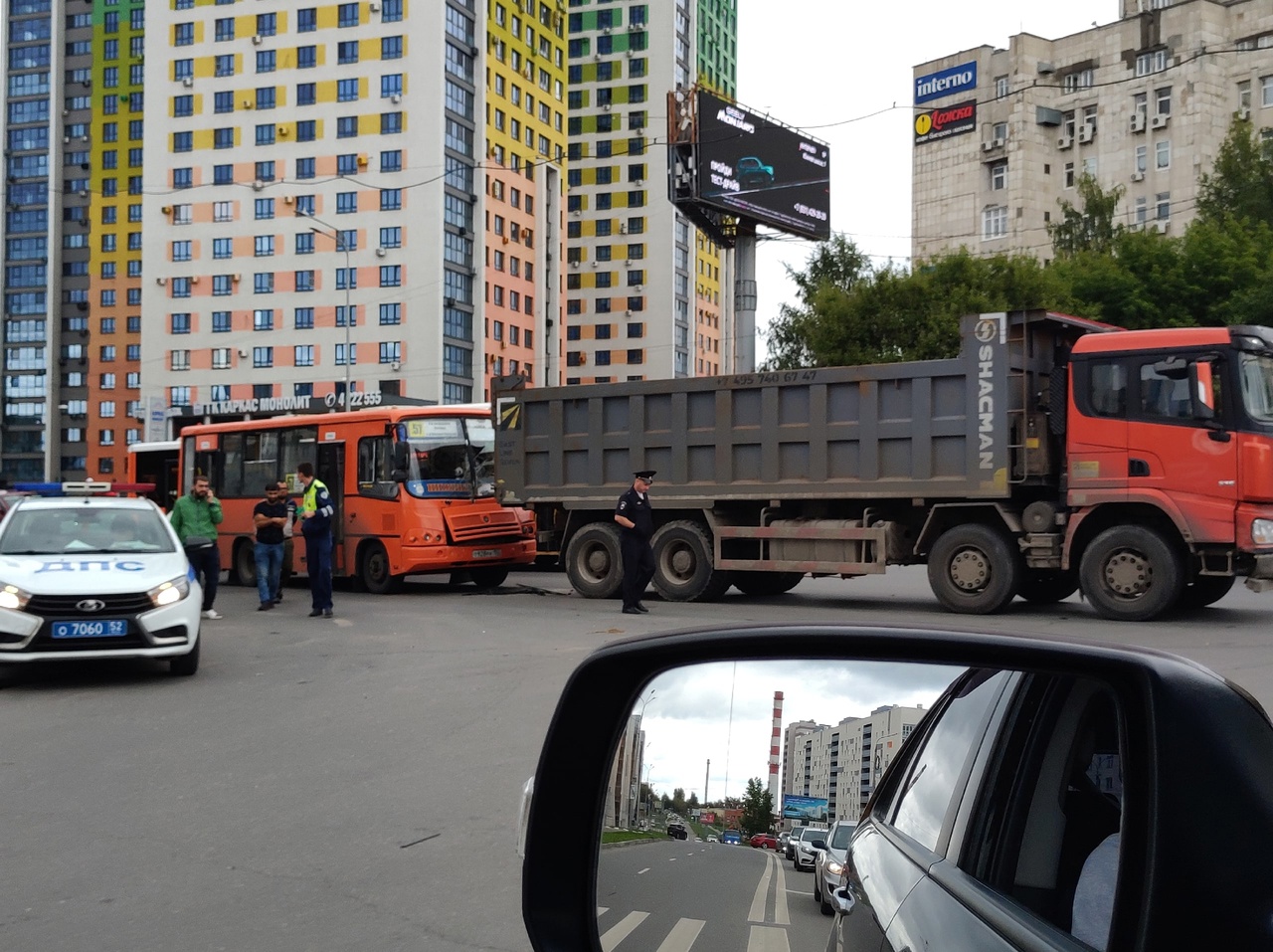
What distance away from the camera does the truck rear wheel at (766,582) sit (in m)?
18.1

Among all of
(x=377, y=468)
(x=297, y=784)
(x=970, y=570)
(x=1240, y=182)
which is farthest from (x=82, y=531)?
→ (x=1240, y=182)

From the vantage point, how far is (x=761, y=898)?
1.59 meters

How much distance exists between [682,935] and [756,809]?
21cm

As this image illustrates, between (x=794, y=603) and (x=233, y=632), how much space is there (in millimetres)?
6874

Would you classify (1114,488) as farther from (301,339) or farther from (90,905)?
(301,339)

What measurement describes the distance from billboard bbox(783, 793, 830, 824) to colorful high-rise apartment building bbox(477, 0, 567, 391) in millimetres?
82451

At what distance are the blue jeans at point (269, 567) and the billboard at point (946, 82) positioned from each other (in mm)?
77455

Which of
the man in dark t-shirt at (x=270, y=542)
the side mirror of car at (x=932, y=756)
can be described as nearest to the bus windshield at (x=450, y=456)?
the man in dark t-shirt at (x=270, y=542)

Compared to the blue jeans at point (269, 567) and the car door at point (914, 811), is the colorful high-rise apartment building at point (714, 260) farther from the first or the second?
the car door at point (914, 811)

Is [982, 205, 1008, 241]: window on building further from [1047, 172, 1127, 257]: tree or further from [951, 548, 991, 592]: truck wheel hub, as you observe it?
[951, 548, 991, 592]: truck wheel hub

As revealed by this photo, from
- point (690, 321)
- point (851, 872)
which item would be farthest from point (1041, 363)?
point (690, 321)

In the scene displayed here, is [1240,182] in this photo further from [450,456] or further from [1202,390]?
[1202,390]


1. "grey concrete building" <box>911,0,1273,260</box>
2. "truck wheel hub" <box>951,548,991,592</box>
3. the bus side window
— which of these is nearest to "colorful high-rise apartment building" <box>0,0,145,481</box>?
"grey concrete building" <box>911,0,1273,260</box>

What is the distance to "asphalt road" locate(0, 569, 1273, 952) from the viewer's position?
14.7ft
